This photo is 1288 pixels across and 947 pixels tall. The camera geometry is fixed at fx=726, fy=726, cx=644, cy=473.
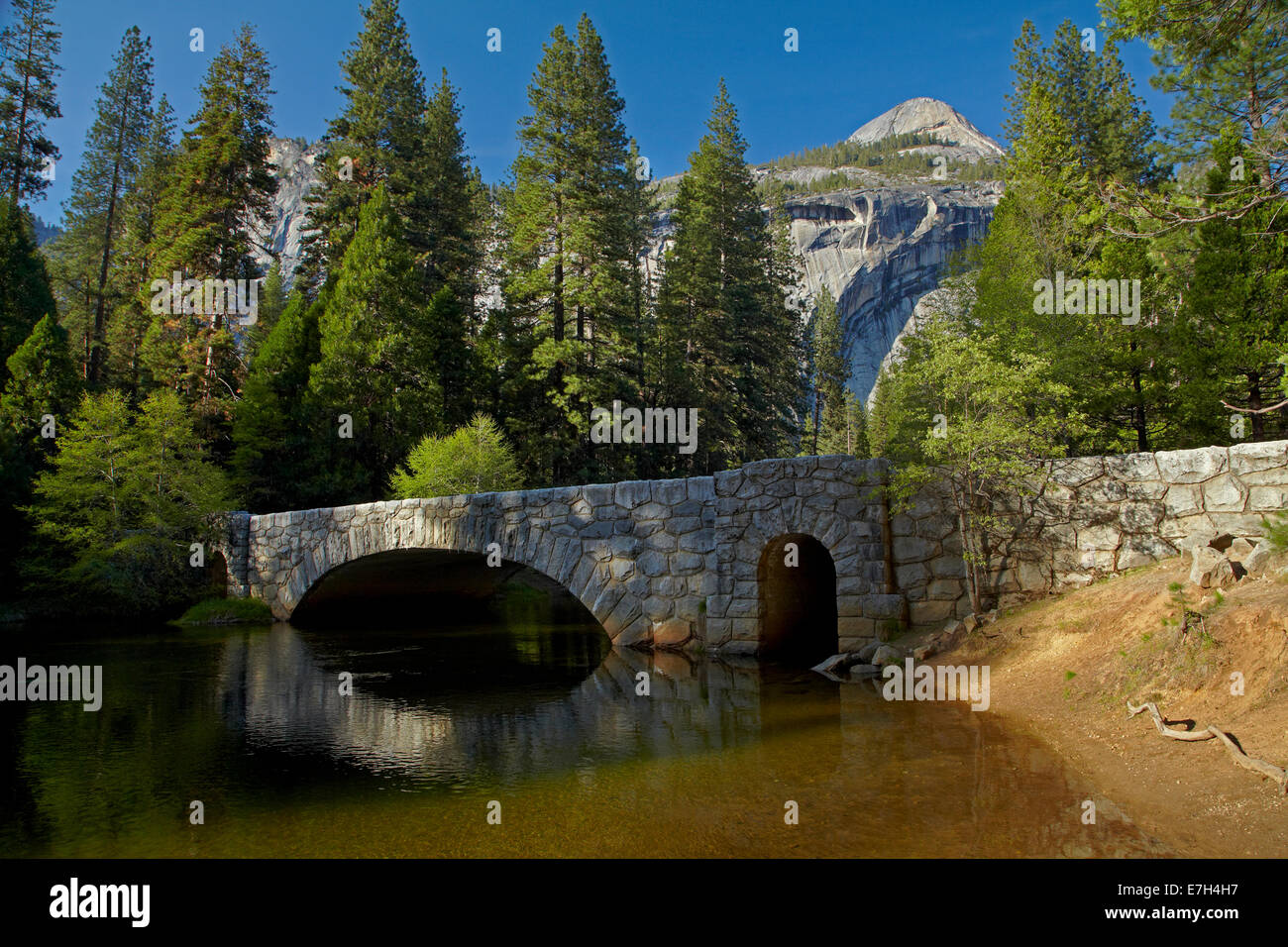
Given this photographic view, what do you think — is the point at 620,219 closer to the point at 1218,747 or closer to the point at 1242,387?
the point at 1242,387

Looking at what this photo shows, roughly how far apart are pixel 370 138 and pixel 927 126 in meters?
143

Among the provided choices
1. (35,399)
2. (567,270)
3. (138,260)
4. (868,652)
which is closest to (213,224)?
(138,260)

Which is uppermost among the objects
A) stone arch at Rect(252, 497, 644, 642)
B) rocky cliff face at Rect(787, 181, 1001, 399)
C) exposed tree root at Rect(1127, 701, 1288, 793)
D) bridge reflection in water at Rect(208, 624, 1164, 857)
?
rocky cliff face at Rect(787, 181, 1001, 399)

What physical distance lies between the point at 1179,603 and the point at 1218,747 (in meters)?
1.82

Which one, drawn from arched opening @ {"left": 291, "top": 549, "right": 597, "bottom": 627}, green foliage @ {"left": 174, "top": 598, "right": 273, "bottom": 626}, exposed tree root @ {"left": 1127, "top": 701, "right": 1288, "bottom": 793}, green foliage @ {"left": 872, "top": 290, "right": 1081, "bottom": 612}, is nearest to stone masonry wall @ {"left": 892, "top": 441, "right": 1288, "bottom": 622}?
green foliage @ {"left": 872, "top": 290, "right": 1081, "bottom": 612}

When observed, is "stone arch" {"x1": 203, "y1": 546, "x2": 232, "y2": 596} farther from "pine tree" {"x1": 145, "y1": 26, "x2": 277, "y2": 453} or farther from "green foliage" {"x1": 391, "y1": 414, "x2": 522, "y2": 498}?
"pine tree" {"x1": 145, "y1": 26, "x2": 277, "y2": 453}

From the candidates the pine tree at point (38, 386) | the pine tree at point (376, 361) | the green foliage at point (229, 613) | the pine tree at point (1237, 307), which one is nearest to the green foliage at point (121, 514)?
the green foliage at point (229, 613)

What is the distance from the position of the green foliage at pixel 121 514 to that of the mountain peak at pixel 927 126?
12874 centimetres

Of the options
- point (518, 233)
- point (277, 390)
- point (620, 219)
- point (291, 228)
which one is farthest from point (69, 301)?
point (291, 228)

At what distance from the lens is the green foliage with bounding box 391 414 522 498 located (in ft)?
61.2

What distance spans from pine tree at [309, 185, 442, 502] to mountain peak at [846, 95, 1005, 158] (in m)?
120

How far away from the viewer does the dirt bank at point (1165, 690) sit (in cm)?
435

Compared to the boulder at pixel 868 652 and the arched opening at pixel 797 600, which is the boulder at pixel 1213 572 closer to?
the boulder at pixel 868 652

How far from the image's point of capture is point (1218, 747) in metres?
5.11
